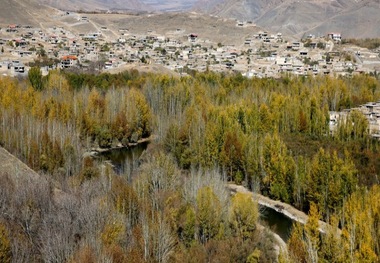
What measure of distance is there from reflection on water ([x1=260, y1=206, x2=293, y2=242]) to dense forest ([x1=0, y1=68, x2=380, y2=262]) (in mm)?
966

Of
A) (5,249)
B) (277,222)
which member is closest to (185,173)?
(277,222)

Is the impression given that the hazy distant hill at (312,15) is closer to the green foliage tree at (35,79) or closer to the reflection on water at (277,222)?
the green foliage tree at (35,79)

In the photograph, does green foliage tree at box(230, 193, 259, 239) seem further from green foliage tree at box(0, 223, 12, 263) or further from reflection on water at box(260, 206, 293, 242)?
green foliage tree at box(0, 223, 12, 263)

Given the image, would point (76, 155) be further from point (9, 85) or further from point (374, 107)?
point (374, 107)

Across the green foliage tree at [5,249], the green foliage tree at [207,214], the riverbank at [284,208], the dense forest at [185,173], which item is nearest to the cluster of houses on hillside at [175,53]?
the dense forest at [185,173]

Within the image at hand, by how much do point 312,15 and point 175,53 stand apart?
281 feet

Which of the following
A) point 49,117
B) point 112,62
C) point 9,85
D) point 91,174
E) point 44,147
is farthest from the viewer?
point 112,62

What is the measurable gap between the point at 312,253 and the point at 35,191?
785cm

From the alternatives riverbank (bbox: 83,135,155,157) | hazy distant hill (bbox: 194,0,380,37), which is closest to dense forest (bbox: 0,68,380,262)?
riverbank (bbox: 83,135,155,157)

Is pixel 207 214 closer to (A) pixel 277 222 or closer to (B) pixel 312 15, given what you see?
(A) pixel 277 222

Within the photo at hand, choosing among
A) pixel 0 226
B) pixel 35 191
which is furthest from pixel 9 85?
pixel 0 226

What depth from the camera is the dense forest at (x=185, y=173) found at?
11570 mm

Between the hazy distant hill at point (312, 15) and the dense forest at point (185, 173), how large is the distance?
244ft

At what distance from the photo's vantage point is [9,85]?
101 feet
